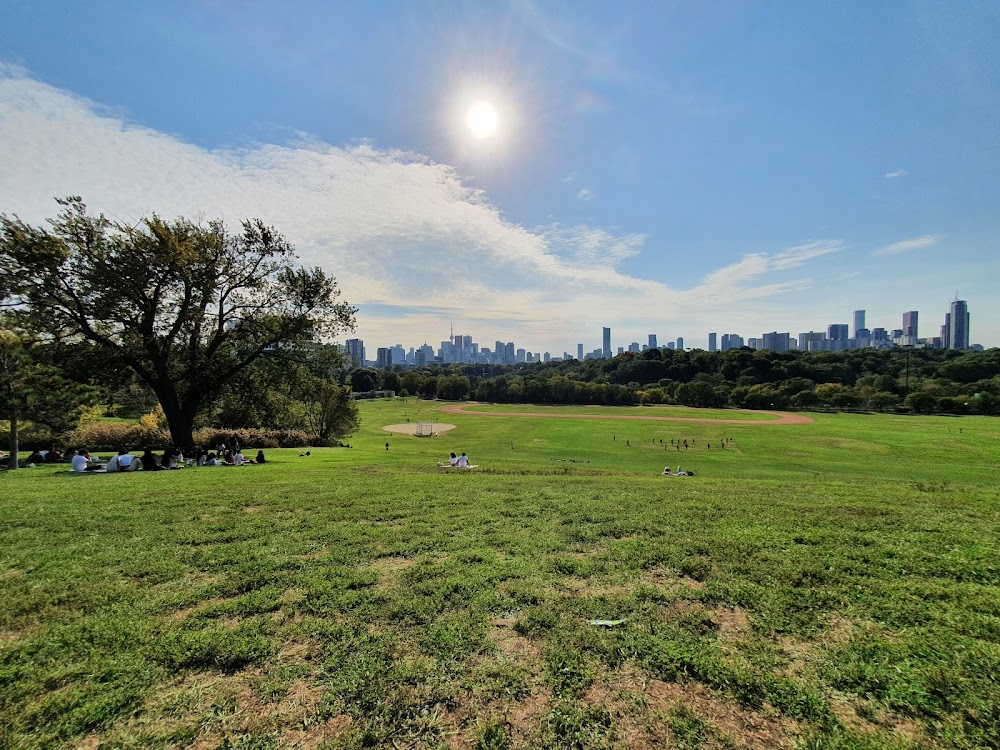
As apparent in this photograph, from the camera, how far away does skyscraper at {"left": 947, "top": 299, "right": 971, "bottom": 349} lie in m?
182

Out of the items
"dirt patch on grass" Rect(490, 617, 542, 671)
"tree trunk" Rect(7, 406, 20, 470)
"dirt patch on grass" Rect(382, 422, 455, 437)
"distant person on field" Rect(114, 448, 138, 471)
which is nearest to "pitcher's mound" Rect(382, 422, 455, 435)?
"dirt patch on grass" Rect(382, 422, 455, 437)

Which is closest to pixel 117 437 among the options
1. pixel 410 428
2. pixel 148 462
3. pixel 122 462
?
pixel 122 462

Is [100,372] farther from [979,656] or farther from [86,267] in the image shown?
[979,656]

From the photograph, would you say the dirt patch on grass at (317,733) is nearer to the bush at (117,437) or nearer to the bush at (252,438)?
the bush at (252,438)

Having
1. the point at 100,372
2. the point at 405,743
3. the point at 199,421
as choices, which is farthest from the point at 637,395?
the point at 405,743

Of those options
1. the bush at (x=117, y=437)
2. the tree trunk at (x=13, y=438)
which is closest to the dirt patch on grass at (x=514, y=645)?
the tree trunk at (x=13, y=438)

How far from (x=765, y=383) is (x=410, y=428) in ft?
226

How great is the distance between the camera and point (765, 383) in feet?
267

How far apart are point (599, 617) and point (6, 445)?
2781cm

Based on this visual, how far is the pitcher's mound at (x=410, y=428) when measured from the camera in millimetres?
50125

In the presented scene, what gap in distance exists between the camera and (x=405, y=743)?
2.71 meters

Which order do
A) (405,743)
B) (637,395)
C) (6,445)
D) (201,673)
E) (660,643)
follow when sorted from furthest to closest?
1. (637,395)
2. (6,445)
3. (660,643)
4. (201,673)
5. (405,743)

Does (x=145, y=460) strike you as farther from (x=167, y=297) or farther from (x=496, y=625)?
(x=496, y=625)

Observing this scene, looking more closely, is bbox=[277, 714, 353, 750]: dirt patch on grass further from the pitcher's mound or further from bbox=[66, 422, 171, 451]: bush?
the pitcher's mound
